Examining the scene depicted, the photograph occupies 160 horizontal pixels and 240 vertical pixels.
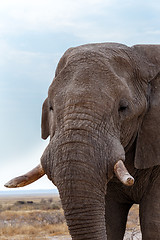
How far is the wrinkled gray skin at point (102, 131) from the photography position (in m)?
4.15

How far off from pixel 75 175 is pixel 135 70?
1747mm

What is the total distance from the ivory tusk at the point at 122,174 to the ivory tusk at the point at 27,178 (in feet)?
2.69

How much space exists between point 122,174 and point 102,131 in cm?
50

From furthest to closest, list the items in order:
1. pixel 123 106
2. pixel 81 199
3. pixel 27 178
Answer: pixel 123 106, pixel 27 178, pixel 81 199

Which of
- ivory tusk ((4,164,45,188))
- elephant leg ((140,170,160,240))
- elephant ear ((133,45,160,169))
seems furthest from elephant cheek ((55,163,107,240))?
elephant leg ((140,170,160,240))

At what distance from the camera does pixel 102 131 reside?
4422 millimetres

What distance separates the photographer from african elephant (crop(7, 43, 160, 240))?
4152 millimetres

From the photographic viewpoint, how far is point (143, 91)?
5309 mm

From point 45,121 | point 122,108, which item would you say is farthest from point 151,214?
point 45,121

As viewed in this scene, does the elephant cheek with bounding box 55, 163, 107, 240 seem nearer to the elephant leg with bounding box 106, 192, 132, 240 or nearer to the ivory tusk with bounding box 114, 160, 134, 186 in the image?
the ivory tusk with bounding box 114, 160, 134, 186

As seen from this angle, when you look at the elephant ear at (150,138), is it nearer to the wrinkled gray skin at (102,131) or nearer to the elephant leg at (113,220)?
the wrinkled gray skin at (102,131)

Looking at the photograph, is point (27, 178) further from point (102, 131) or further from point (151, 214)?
point (151, 214)

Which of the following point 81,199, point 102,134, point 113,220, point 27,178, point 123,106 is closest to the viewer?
point 81,199

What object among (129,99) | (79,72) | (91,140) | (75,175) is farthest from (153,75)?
(75,175)
